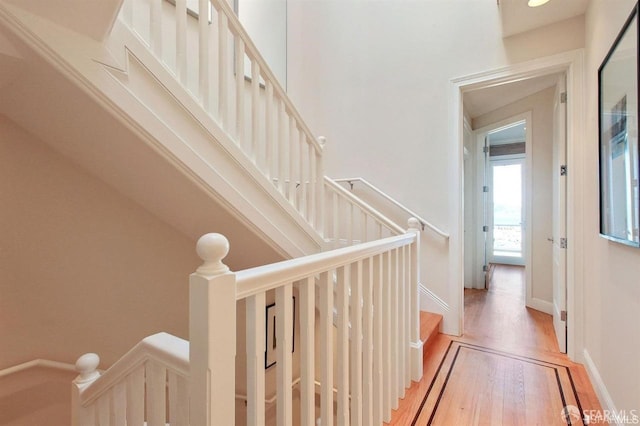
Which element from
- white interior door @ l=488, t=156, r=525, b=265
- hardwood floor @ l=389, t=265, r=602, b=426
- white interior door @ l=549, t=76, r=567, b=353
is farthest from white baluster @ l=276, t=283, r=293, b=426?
white interior door @ l=488, t=156, r=525, b=265

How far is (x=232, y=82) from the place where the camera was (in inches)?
93.8

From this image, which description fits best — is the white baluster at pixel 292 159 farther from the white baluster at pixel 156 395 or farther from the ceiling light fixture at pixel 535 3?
the ceiling light fixture at pixel 535 3

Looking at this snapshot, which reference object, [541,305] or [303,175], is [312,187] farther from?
[541,305]

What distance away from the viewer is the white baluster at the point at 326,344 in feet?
3.50

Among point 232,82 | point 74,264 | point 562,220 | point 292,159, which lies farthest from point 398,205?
point 74,264

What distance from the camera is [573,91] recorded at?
213 cm

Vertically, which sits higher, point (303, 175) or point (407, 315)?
point (303, 175)

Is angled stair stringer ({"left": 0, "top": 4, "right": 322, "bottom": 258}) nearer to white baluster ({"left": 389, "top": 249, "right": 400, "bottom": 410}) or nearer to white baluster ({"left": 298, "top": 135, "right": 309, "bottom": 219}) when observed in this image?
white baluster ({"left": 298, "top": 135, "right": 309, "bottom": 219})

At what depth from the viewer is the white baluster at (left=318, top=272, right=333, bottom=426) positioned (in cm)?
107

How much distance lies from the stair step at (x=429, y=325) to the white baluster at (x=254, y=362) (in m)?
1.78

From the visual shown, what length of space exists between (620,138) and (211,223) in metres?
2.23

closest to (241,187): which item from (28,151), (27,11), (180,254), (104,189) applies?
(27,11)

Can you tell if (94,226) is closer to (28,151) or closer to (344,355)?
(28,151)

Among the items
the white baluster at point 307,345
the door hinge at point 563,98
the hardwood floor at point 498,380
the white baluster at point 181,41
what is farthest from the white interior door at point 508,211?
the white baluster at point 181,41
